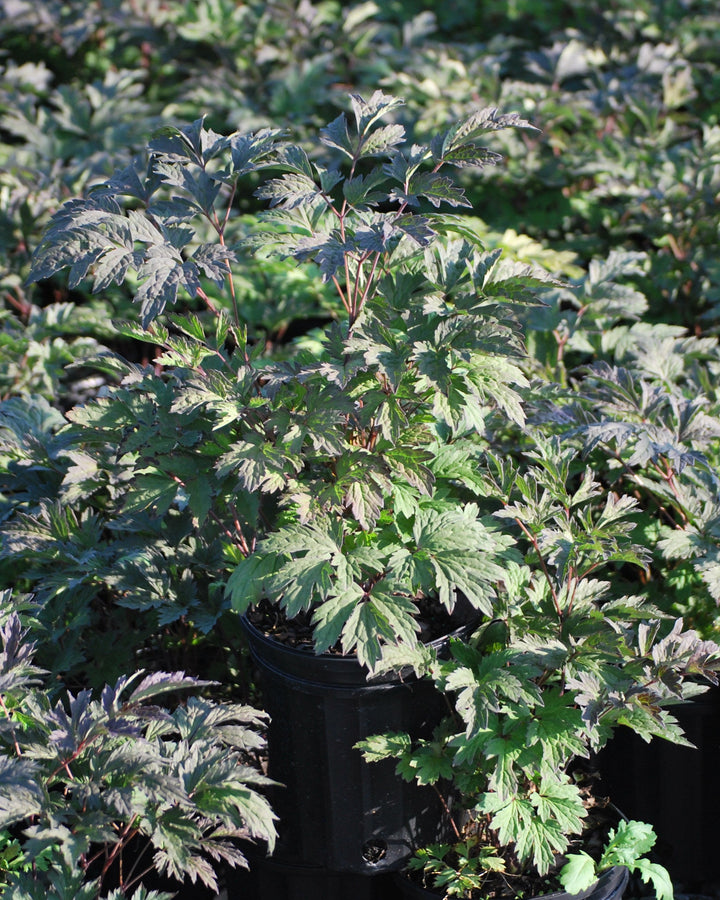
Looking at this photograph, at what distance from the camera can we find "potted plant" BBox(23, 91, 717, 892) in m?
1.82

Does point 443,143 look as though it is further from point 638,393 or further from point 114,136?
point 114,136

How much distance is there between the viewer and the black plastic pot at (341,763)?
1.95 metres

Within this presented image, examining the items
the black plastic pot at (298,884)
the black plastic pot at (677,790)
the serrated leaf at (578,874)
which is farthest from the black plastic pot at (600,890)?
the black plastic pot at (677,790)

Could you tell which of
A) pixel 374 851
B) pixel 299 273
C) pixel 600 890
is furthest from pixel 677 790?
pixel 299 273

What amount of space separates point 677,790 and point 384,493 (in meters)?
1.15

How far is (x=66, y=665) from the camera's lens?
221 centimetres

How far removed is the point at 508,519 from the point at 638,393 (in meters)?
0.60

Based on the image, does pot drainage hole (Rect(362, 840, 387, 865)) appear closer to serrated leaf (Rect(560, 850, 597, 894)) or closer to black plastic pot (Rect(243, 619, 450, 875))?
black plastic pot (Rect(243, 619, 450, 875))

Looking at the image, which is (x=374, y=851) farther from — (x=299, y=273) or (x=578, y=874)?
(x=299, y=273)

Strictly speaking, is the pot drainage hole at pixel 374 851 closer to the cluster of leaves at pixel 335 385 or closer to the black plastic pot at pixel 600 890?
the black plastic pot at pixel 600 890

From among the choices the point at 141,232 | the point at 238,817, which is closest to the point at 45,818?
the point at 238,817

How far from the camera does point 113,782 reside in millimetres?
1699

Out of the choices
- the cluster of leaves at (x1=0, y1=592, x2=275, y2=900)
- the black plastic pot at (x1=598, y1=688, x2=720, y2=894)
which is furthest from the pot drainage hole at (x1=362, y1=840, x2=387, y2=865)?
the black plastic pot at (x1=598, y1=688, x2=720, y2=894)

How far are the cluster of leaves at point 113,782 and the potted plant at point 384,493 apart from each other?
0.88 feet
